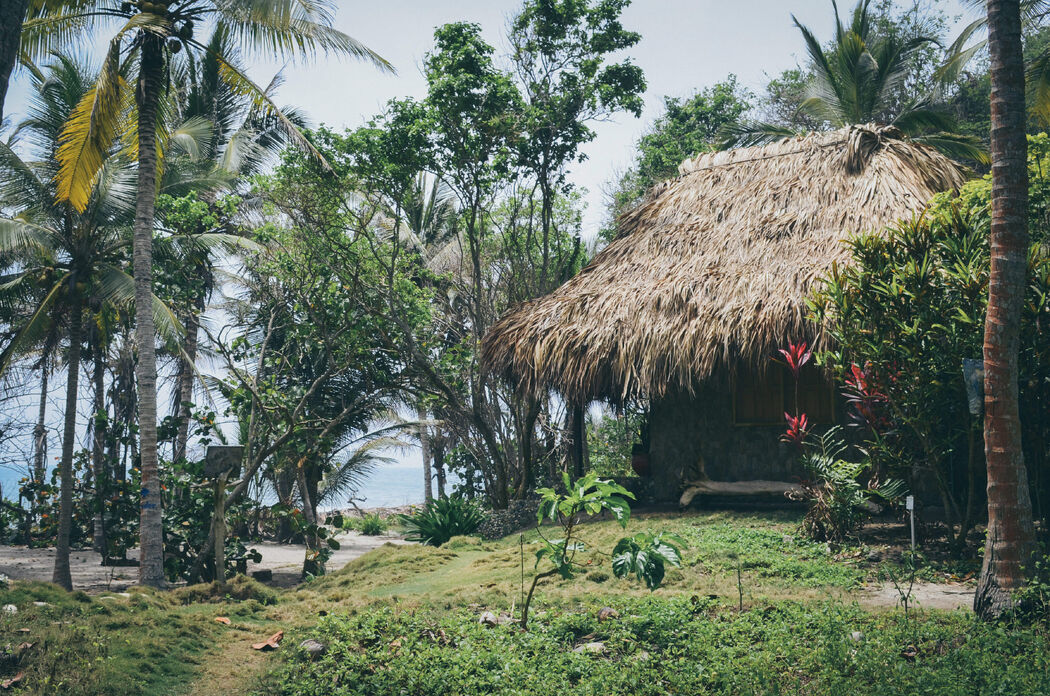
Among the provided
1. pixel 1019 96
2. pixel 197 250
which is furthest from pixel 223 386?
pixel 1019 96

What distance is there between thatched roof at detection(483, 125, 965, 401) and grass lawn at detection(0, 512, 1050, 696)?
287 cm

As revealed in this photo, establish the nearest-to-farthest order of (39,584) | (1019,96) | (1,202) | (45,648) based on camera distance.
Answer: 1. (45,648)
2. (1019,96)
3. (39,584)
4. (1,202)

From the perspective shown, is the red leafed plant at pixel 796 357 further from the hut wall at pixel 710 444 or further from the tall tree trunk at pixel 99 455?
the tall tree trunk at pixel 99 455

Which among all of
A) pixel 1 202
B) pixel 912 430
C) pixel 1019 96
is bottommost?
pixel 912 430

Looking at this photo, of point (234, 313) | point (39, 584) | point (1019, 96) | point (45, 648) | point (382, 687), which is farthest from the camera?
point (234, 313)

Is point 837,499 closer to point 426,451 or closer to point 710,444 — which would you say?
point 710,444

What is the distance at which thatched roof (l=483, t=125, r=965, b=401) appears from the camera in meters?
9.69

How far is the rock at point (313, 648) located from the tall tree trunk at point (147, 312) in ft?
14.5

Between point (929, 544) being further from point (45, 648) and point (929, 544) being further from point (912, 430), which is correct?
point (45, 648)

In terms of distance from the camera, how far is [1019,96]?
5359 millimetres

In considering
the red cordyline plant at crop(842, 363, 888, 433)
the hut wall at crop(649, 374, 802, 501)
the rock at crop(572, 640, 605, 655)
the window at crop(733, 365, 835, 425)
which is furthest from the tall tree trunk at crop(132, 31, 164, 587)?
the red cordyline plant at crop(842, 363, 888, 433)

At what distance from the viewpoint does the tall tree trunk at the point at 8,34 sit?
4.33 m

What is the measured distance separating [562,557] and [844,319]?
3.55 m

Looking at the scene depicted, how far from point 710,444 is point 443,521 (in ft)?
12.2
